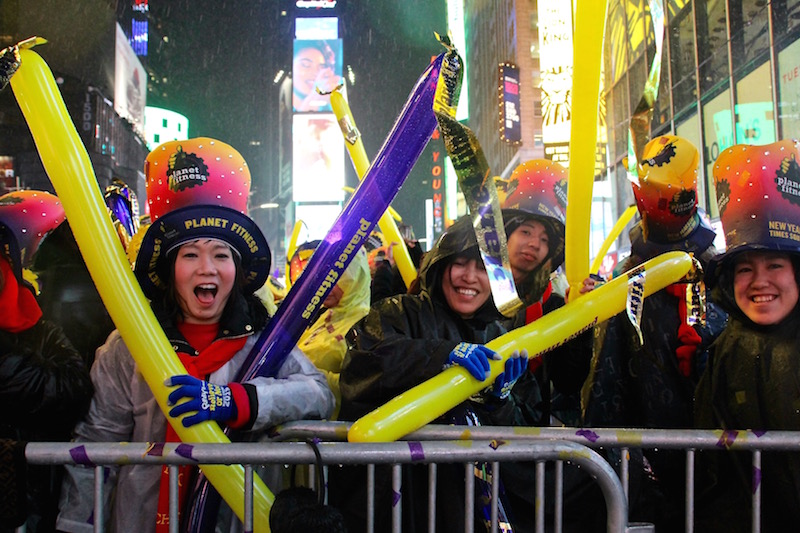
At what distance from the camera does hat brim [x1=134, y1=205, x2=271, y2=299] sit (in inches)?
89.4

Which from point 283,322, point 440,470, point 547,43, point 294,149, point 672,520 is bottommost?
point 672,520

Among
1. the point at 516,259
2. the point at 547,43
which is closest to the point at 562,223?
the point at 516,259

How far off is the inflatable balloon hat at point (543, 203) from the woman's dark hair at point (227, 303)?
1.57m

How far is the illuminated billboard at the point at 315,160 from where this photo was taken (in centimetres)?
5597

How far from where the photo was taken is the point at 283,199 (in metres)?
112

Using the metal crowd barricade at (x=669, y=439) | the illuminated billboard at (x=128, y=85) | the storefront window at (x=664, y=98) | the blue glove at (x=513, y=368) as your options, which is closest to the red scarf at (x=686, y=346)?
the metal crowd barricade at (x=669, y=439)

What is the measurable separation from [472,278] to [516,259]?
0.76 metres

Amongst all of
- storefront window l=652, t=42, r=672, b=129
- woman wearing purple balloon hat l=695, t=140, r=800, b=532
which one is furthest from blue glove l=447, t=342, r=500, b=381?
storefront window l=652, t=42, r=672, b=129

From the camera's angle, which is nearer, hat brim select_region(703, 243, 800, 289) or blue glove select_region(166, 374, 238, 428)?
blue glove select_region(166, 374, 238, 428)

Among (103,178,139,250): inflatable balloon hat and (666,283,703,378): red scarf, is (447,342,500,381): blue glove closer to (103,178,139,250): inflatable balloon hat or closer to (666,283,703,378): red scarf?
(666,283,703,378): red scarf

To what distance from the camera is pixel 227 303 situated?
2377mm

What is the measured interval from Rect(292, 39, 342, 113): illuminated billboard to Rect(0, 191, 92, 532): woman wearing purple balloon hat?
196 feet

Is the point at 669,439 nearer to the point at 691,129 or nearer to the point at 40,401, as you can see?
the point at 40,401

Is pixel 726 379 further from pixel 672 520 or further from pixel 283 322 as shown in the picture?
pixel 283 322
